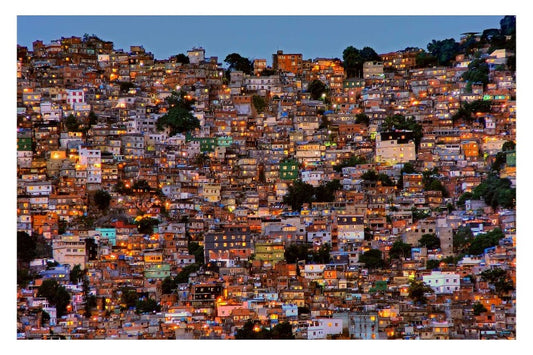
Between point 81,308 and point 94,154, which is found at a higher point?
point 94,154

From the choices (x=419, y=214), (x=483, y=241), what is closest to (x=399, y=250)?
(x=483, y=241)

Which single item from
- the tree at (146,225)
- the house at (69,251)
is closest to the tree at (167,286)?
the house at (69,251)

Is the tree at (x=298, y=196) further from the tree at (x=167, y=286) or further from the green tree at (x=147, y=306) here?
the green tree at (x=147, y=306)

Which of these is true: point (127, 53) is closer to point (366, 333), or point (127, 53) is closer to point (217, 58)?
point (217, 58)

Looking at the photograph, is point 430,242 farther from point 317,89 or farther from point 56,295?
point 317,89

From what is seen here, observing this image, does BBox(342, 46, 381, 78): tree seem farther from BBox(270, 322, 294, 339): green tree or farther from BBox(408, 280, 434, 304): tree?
BBox(270, 322, 294, 339): green tree

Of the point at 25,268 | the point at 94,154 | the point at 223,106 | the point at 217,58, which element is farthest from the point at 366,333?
the point at 217,58
